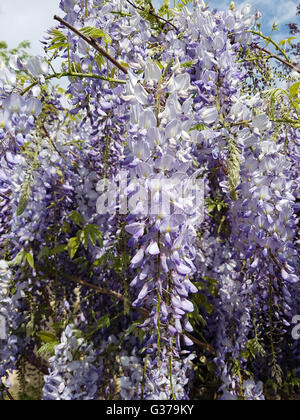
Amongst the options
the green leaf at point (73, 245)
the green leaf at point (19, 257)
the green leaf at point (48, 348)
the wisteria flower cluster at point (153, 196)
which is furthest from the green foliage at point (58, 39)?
the green leaf at point (48, 348)

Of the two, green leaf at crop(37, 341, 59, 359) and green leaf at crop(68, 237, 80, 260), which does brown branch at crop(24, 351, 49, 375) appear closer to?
green leaf at crop(37, 341, 59, 359)

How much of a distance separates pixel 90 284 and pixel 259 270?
1287 mm

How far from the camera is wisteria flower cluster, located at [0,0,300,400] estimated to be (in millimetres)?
1361

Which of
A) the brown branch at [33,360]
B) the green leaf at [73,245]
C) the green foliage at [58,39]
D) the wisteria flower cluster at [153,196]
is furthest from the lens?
the brown branch at [33,360]

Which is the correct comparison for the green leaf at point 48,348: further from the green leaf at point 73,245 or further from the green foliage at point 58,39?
the green foliage at point 58,39

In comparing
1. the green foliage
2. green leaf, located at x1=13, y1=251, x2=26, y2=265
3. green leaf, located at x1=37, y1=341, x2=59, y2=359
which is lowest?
green leaf, located at x1=37, y1=341, x2=59, y2=359

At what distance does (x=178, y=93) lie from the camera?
148 centimetres

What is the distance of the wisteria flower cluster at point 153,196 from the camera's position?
4.47 feet

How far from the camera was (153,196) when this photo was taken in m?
1.30

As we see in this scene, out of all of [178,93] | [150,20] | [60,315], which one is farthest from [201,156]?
[60,315]

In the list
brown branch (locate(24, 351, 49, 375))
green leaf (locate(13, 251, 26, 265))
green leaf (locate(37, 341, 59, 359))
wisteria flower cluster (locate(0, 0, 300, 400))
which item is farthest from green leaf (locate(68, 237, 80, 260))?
brown branch (locate(24, 351, 49, 375))

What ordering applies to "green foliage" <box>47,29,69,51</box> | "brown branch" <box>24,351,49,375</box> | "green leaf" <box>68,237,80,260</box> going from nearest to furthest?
"green foliage" <box>47,29,69,51</box> → "green leaf" <box>68,237,80,260</box> → "brown branch" <box>24,351,49,375</box>

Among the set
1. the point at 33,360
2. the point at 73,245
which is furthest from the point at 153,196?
the point at 33,360
